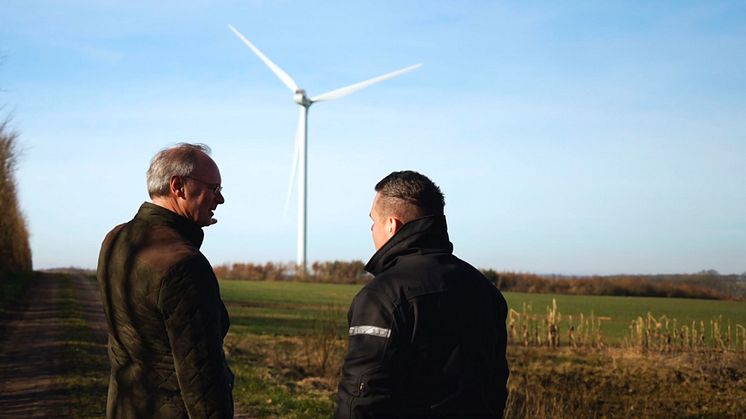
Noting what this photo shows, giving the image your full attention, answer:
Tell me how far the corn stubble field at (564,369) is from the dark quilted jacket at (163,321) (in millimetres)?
6621

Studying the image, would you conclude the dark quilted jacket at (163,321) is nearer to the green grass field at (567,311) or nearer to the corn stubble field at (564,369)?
the corn stubble field at (564,369)

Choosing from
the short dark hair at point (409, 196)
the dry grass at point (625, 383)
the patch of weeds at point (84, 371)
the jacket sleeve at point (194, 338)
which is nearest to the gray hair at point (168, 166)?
the jacket sleeve at point (194, 338)

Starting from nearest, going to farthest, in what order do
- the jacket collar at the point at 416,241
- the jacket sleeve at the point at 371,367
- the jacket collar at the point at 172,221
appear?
1. the jacket sleeve at the point at 371,367
2. the jacket collar at the point at 416,241
3. the jacket collar at the point at 172,221

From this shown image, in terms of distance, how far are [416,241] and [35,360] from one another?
11731 millimetres

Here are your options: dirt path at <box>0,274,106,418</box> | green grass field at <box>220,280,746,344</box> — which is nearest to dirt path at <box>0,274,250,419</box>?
dirt path at <box>0,274,106,418</box>

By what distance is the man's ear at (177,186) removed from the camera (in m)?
3.26

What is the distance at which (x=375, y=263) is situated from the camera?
125 inches

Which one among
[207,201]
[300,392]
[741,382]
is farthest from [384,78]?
[207,201]

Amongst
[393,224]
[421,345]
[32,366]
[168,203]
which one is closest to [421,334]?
[421,345]

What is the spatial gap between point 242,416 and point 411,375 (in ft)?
23.0

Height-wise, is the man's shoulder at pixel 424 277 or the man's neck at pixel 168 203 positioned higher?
the man's neck at pixel 168 203

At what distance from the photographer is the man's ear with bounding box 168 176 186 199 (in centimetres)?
326

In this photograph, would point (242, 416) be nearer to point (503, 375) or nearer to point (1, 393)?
point (1, 393)

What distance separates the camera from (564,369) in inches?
790
